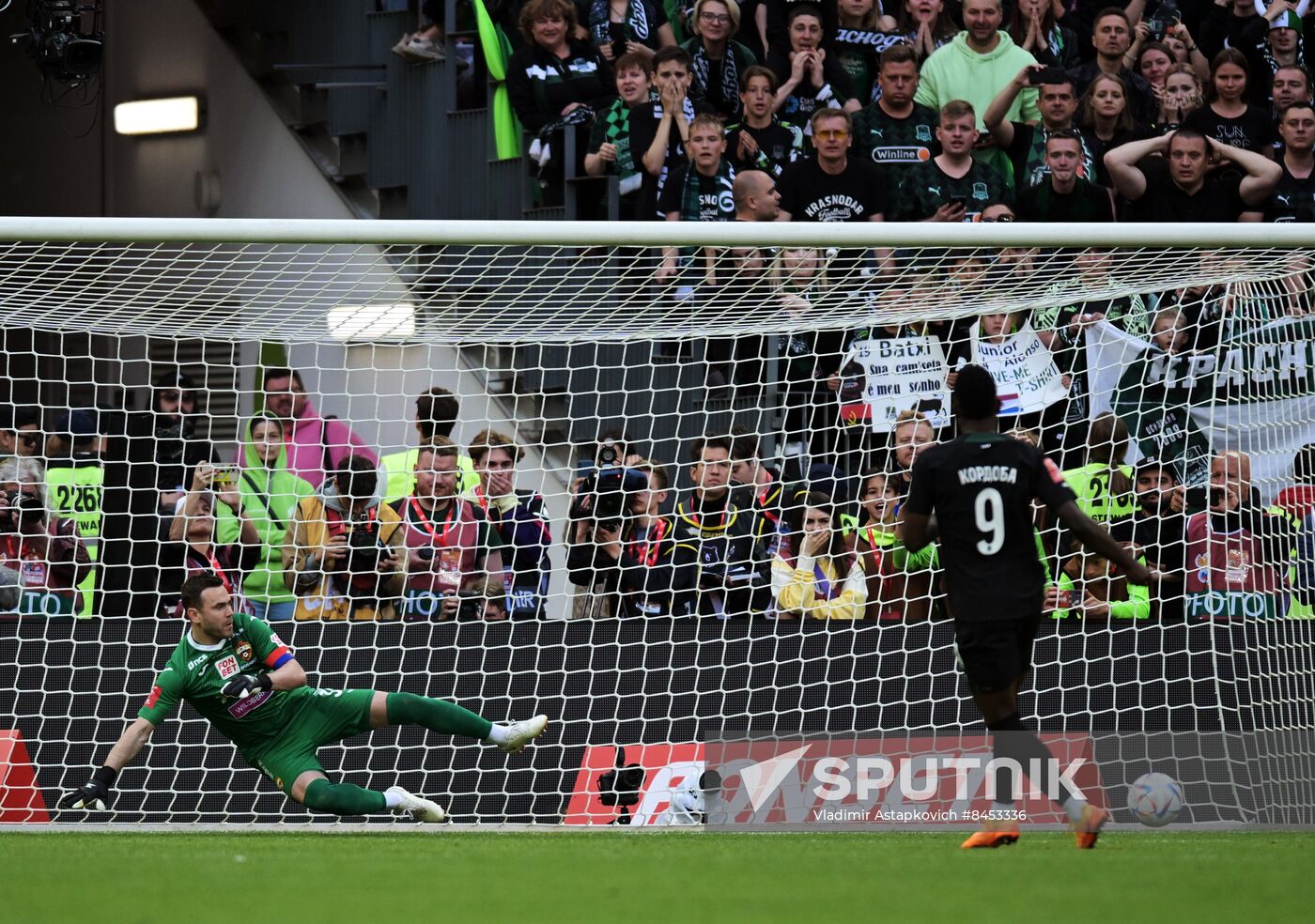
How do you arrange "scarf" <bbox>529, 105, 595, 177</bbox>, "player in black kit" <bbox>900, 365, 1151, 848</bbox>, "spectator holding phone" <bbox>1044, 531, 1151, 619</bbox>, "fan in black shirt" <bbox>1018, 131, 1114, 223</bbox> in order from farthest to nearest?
"scarf" <bbox>529, 105, 595, 177</bbox>, "fan in black shirt" <bbox>1018, 131, 1114, 223</bbox>, "spectator holding phone" <bbox>1044, 531, 1151, 619</bbox>, "player in black kit" <bbox>900, 365, 1151, 848</bbox>

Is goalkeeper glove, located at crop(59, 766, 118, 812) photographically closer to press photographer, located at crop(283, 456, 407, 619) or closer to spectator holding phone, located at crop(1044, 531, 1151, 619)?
press photographer, located at crop(283, 456, 407, 619)

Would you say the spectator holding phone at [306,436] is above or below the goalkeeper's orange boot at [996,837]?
above

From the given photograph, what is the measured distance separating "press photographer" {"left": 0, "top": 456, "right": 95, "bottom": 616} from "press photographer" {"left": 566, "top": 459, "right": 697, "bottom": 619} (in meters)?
2.56

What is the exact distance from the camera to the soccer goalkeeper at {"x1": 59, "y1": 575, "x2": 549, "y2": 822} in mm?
7793

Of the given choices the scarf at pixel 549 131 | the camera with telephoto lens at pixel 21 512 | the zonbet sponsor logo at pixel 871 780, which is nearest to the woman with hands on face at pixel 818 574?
the zonbet sponsor logo at pixel 871 780

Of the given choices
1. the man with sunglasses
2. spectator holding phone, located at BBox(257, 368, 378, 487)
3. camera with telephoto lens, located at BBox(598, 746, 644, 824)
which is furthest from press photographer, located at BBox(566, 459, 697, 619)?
the man with sunglasses

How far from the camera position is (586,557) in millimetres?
9195

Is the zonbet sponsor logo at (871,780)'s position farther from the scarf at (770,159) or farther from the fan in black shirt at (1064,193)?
the scarf at (770,159)

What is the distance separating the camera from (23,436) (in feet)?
31.0

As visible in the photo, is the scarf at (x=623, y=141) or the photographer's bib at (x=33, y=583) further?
the scarf at (x=623, y=141)

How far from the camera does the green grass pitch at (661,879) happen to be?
189 inches

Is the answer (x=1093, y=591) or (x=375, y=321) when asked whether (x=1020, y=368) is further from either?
(x=375, y=321)

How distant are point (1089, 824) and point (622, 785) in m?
2.93

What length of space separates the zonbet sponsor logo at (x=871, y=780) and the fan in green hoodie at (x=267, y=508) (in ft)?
8.11
